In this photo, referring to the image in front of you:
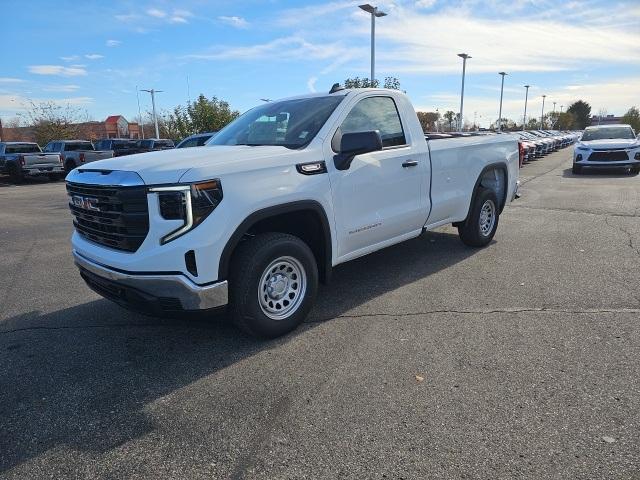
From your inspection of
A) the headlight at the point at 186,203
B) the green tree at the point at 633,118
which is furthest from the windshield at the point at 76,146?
the green tree at the point at 633,118

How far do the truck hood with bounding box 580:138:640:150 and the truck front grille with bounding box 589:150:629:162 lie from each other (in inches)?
6.6

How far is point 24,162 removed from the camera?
20.8 metres

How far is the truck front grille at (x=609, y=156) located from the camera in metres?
16.0

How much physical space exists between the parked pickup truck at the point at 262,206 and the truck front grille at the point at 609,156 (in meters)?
13.6

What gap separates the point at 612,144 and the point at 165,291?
56.5 ft

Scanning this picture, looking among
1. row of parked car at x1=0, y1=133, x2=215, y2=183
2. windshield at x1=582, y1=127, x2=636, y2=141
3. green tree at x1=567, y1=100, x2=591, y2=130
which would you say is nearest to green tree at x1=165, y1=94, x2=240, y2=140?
row of parked car at x1=0, y1=133, x2=215, y2=183

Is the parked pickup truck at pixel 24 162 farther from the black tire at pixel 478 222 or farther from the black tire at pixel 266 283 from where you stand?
the black tire at pixel 266 283

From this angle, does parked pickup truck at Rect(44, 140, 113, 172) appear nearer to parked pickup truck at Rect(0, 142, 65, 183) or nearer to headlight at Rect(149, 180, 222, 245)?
parked pickup truck at Rect(0, 142, 65, 183)

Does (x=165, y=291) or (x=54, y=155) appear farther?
(x=54, y=155)

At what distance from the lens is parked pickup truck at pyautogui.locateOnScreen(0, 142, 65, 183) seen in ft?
68.6

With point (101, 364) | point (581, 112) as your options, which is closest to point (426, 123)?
point (101, 364)

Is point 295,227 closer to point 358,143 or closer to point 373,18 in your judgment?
point 358,143

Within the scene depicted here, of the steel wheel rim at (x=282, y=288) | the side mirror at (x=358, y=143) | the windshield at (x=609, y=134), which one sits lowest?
the steel wheel rim at (x=282, y=288)

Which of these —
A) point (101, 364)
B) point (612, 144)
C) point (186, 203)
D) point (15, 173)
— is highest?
point (186, 203)
